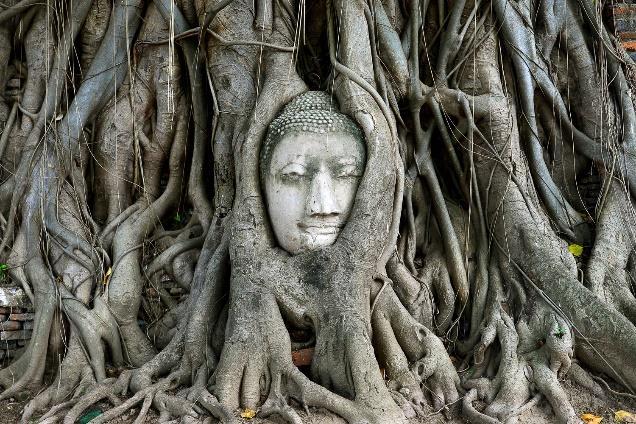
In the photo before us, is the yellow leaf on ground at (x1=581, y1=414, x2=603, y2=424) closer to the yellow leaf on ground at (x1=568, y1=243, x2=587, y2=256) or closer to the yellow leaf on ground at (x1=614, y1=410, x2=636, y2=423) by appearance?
the yellow leaf on ground at (x1=614, y1=410, x2=636, y2=423)

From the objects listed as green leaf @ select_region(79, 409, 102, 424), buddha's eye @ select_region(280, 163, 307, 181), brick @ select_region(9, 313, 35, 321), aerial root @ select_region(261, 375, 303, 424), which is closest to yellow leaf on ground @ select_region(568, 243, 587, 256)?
buddha's eye @ select_region(280, 163, 307, 181)

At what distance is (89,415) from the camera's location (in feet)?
10.4

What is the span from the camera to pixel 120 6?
14.0 feet

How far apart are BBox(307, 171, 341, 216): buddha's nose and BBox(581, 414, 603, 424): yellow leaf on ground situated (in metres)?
1.49

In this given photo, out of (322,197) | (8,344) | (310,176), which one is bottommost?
(8,344)

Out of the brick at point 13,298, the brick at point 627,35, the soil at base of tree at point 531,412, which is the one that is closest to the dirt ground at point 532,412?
the soil at base of tree at point 531,412

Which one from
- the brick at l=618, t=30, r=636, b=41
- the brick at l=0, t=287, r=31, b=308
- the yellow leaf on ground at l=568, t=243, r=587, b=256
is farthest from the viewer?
the brick at l=618, t=30, r=636, b=41

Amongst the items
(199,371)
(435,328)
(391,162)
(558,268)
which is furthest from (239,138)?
(558,268)

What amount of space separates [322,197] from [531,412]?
1.38 meters

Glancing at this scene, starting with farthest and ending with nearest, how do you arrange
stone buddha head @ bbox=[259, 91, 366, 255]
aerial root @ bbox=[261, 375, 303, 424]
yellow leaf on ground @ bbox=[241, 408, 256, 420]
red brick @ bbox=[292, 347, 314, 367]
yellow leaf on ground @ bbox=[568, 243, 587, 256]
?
yellow leaf on ground @ bbox=[568, 243, 587, 256]
stone buddha head @ bbox=[259, 91, 366, 255]
red brick @ bbox=[292, 347, 314, 367]
yellow leaf on ground @ bbox=[241, 408, 256, 420]
aerial root @ bbox=[261, 375, 303, 424]

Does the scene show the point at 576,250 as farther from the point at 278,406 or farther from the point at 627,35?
the point at 278,406

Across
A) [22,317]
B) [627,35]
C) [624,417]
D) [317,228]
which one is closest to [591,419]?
[624,417]

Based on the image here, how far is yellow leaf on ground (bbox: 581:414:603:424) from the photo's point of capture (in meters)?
3.18

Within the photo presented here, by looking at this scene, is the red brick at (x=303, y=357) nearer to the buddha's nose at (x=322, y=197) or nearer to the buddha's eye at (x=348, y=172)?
the buddha's nose at (x=322, y=197)
